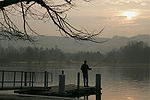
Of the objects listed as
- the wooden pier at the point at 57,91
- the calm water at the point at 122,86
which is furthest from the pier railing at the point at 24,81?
the calm water at the point at 122,86

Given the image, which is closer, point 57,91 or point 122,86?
point 57,91

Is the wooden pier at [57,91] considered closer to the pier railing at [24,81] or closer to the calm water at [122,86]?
the pier railing at [24,81]

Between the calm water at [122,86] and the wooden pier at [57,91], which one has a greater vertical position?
the wooden pier at [57,91]

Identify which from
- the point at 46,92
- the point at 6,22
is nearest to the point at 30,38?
the point at 6,22

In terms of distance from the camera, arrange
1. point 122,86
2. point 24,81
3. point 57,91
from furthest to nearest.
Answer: point 122,86
point 24,81
point 57,91

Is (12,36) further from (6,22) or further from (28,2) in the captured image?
(28,2)

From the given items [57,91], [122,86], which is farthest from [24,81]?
[122,86]

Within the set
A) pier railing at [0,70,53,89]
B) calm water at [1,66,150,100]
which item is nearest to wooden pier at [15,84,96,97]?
pier railing at [0,70,53,89]

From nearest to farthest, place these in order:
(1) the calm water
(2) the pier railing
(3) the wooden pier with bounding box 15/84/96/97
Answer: (3) the wooden pier with bounding box 15/84/96/97 < (2) the pier railing < (1) the calm water

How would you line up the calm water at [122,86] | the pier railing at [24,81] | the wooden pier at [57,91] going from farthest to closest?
the calm water at [122,86] < the pier railing at [24,81] < the wooden pier at [57,91]

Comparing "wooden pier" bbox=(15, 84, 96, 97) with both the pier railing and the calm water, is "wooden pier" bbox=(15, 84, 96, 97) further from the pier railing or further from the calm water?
the calm water

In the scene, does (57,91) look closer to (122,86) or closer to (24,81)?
(24,81)

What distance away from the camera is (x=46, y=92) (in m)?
20.1

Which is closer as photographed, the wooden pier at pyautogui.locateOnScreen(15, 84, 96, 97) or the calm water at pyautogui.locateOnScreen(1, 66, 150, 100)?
the wooden pier at pyautogui.locateOnScreen(15, 84, 96, 97)
